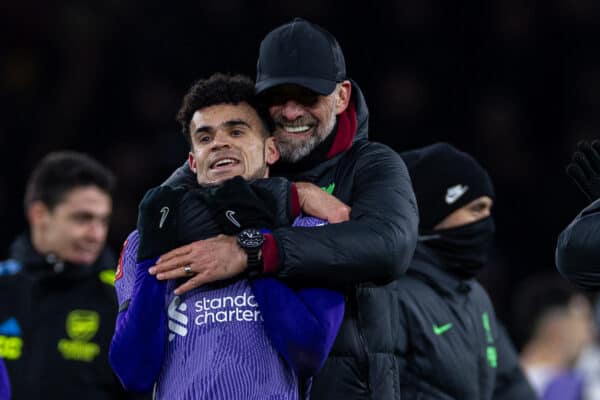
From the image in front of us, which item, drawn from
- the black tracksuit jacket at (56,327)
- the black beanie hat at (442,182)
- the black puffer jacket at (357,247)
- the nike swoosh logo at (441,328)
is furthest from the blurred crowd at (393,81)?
the black puffer jacket at (357,247)

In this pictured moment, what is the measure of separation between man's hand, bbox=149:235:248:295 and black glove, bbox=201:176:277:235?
0.16ft

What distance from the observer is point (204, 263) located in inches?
105

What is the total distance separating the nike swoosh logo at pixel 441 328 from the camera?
3.57 meters

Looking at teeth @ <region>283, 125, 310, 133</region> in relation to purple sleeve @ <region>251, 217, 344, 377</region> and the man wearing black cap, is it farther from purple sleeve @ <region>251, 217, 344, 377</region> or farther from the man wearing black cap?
purple sleeve @ <region>251, 217, 344, 377</region>

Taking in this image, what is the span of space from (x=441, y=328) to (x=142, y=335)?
4.33 ft

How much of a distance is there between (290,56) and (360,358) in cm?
88

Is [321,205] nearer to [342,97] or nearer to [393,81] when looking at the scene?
[342,97]

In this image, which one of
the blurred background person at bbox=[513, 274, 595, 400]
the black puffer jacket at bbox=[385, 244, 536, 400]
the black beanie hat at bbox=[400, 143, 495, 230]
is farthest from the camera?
the blurred background person at bbox=[513, 274, 595, 400]

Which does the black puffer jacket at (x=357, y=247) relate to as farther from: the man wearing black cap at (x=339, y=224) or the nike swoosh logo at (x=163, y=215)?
the nike swoosh logo at (x=163, y=215)

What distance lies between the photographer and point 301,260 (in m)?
2.65

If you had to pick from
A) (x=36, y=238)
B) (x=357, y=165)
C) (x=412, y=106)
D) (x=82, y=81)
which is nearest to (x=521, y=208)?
(x=412, y=106)

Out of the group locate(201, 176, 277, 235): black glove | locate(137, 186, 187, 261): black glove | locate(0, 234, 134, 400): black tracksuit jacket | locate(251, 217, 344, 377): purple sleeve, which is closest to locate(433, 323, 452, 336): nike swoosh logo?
locate(251, 217, 344, 377): purple sleeve

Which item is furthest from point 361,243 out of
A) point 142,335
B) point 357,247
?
point 142,335

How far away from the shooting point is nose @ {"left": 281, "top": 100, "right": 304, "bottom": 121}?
302 centimetres
